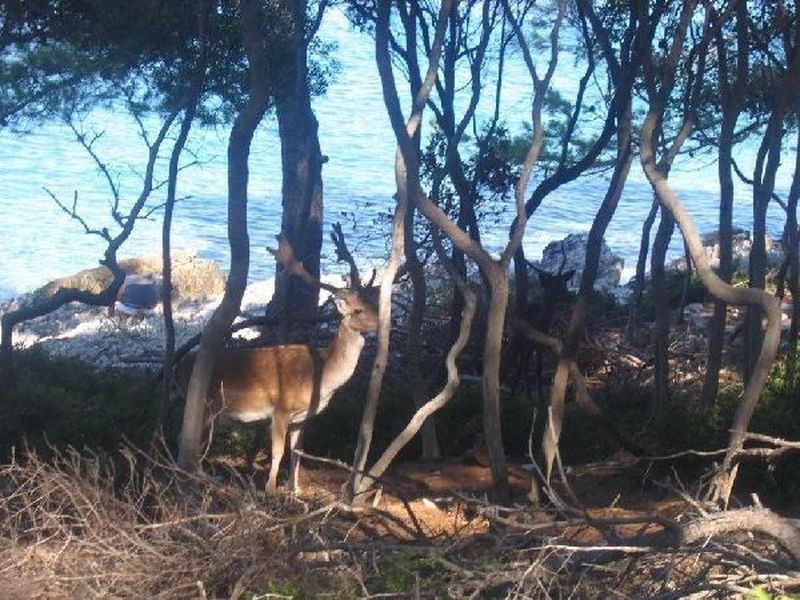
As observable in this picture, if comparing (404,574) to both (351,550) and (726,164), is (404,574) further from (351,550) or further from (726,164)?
(726,164)

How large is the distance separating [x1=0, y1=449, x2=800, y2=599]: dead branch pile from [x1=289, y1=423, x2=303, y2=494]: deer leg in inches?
71.1

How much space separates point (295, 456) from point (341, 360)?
2.59 feet

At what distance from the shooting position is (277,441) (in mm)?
9078

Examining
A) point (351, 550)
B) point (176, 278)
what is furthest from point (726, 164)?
point (176, 278)

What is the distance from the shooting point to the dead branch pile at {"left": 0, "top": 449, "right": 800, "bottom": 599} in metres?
5.39

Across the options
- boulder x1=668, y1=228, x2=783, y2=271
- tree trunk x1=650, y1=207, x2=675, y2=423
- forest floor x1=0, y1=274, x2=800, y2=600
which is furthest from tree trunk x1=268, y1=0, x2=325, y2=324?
boulder x1=668, y1=228, x2=783, y2=271

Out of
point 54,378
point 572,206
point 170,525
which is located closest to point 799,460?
point 170,525

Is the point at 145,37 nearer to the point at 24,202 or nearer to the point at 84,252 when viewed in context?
the point at 84,252

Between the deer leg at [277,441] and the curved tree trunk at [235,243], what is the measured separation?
3.00 feet

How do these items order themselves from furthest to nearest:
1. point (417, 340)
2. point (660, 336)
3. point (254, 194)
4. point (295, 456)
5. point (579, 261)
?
point (254, 194)
point (579, 261)
point (660, 336)
point (417, 340)
point (295, 456)

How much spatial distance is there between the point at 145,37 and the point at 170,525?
17.0 ft

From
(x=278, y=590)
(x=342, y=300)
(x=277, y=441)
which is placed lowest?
(x=277, y=441)

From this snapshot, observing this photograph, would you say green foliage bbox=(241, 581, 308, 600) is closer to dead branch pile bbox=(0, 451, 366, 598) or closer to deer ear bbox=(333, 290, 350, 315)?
dead branch pile bbox=(0, 451, 366, 598)

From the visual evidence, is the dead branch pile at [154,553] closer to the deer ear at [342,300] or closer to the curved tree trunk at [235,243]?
the curved tree trunk at [235,243]
